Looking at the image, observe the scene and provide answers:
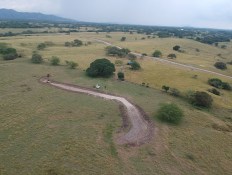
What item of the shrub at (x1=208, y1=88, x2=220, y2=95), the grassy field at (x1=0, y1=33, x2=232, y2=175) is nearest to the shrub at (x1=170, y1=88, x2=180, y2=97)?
the grassy field at (x1=0, y1=33, x2=232, y2=175)

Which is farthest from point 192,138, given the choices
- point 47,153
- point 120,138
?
point 47,153

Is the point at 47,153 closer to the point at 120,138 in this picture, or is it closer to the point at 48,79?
the point at 120,138

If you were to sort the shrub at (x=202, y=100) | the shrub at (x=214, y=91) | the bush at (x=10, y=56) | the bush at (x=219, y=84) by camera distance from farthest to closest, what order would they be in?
the bush at (x=10, y=56) < the bush at (x=219, y=84) < the shrub at (x=214, y=91) < the shrub at (x=202, y=100)

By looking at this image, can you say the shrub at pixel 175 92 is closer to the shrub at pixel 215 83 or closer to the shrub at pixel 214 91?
the shrub at pixel 214 91

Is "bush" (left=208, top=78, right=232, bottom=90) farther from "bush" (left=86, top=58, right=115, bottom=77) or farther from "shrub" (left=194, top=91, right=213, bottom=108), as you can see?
"bush" (left=86, top=58, right=115, bottom=77)

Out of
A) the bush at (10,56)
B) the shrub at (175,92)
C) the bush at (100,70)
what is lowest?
the bush at (10,56)

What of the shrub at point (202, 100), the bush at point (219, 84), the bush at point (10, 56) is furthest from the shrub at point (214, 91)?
the bush at point (10, 56)
